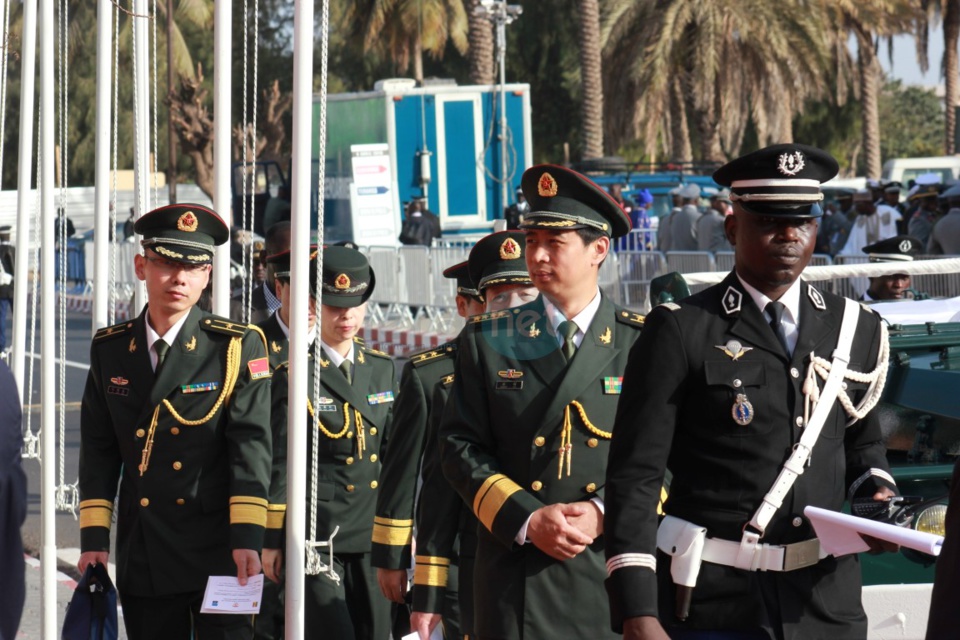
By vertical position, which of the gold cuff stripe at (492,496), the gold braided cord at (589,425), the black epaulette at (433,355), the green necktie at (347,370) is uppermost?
the black epaulette at (433,355)

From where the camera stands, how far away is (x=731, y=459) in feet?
11.4

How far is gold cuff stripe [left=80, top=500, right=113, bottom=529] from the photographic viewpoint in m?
5.43

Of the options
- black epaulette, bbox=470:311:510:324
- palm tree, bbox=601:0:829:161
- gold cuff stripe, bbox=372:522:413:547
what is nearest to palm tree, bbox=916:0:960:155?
palm tree, bbox=601:0:829:161

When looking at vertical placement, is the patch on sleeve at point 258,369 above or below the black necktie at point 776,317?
below

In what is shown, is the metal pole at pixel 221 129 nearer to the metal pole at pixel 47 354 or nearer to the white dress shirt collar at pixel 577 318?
the metal pole at pixel 47 354

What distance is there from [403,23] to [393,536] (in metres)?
34.2

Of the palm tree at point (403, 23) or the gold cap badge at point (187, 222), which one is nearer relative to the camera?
the gold cap badge at point (187, 222)

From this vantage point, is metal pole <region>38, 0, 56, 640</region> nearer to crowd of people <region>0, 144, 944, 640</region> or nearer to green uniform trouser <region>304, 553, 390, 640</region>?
crowd of people <region>0, 144, 944, 640</region>

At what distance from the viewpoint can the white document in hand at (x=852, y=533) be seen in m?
3.24

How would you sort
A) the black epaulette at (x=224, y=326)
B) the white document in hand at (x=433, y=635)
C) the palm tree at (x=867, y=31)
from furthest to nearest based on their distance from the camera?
the palm tree at (x=867, y=31) < the black epaulette at (x=224, y=326) < the white document in hand at (x=433, y=635)

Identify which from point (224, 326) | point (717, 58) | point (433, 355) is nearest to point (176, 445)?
point (224, 326)

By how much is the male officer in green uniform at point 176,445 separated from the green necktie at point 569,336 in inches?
57.4

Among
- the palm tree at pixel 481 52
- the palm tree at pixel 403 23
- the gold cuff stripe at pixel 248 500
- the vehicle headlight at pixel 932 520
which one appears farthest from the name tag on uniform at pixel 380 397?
the palm tree at pixel 403 23

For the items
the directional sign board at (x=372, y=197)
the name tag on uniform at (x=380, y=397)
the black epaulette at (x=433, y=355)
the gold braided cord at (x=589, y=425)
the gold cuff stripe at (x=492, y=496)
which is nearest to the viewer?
the gold cuff stripe at (x=492, y=496)
